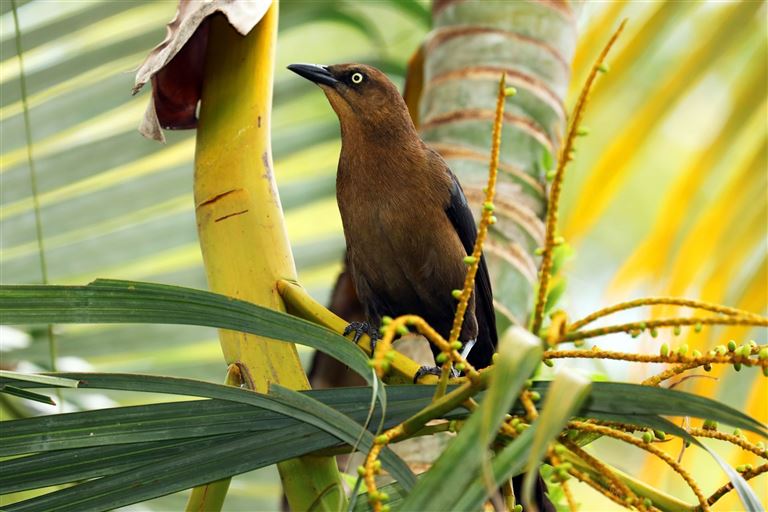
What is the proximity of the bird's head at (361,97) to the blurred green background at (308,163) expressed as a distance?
82cm

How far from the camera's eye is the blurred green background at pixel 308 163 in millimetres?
3506

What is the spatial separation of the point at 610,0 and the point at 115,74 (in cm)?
208

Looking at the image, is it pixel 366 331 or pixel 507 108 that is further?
pixel 507 108

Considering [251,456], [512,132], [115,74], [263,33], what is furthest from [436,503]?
[115,74]

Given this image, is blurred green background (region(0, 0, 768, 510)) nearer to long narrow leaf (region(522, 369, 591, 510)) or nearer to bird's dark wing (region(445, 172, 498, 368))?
bird's dark wing (region(445, 172, 498, 368))

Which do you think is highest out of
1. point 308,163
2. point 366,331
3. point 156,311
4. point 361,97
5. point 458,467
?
point 308,163

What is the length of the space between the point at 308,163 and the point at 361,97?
1.01m

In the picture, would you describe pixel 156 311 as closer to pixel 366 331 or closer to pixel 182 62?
pixel 182 62

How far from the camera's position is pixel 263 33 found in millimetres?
2338

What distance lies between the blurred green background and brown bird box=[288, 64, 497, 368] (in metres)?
0.86

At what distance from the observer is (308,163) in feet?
13.9

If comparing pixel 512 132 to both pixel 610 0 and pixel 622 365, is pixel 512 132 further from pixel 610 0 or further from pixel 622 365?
A: pixel 622 365

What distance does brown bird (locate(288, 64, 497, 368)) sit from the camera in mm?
3041

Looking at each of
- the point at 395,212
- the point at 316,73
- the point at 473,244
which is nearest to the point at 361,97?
the point at 316,73
